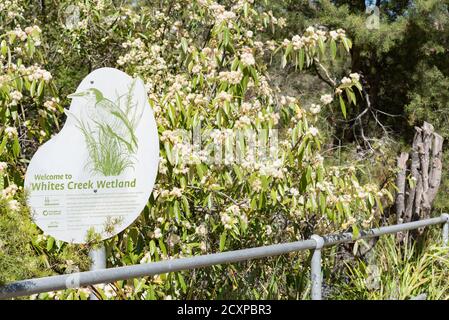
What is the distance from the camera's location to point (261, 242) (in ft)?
15.3

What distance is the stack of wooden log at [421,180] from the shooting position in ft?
22.2

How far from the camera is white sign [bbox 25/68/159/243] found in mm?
2955

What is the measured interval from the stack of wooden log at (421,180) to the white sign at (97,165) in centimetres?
405

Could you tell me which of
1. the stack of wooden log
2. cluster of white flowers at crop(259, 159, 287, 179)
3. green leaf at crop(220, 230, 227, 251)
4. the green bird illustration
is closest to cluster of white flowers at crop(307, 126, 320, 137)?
cluster of white flowers at crop(259, 159, 287, 179)

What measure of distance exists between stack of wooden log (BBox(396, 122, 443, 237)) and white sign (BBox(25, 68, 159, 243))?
4.05 meters

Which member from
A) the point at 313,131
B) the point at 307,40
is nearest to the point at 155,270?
the point at 313,131

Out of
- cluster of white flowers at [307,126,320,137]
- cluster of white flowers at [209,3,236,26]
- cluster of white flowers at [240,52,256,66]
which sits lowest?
cluster of white flowers at [307,126,320,137]

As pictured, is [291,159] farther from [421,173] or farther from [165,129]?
[421,173]

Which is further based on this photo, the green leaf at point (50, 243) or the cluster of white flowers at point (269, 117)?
the cluster of white flowers at point (269, 117)

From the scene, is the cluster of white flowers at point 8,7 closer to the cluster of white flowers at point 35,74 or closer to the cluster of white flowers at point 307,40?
the cluster of white flowers at point 35,74

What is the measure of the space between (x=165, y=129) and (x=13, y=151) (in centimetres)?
93

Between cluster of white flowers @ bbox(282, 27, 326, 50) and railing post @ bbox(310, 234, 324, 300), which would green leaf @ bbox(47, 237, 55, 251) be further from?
cluster of white flowers @ bbox(282, 27, 326, 50)

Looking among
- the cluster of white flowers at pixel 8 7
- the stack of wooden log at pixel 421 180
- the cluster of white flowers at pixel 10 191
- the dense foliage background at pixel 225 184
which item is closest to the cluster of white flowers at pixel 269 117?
the dense foliage background at pixel 225 184
